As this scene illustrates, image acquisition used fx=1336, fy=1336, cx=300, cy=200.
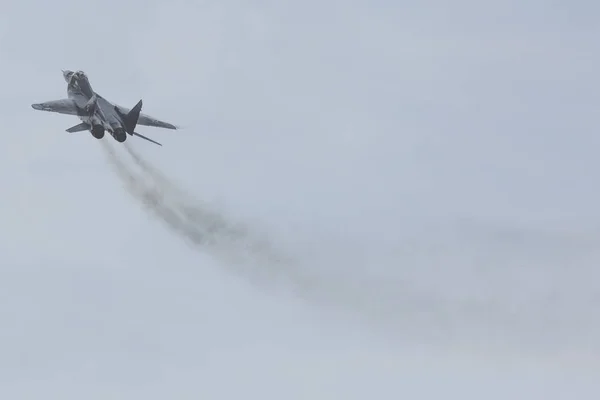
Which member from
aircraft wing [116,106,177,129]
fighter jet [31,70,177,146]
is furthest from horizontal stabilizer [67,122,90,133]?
aircraft wing [116,106,177,129]

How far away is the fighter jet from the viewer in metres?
128

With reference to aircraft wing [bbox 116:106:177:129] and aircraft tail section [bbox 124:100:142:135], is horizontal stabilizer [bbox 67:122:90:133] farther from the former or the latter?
aircraft wing [bbox 116:106:177:129]

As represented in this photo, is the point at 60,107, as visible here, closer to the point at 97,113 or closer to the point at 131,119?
the point at 97,113

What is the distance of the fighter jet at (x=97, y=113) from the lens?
421ft

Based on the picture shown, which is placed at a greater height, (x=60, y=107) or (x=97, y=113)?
(x=60, y=107)

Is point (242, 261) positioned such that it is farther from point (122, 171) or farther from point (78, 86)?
point (78, 86)

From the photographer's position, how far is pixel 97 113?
129375 mm

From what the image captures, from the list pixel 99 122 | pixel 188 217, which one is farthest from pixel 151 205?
pixel 99 122

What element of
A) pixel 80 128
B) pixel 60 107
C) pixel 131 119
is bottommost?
pixel 80 128

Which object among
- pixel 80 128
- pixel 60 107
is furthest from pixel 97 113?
pixel 60 107

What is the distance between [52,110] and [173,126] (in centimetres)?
1264

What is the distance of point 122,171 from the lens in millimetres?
138625

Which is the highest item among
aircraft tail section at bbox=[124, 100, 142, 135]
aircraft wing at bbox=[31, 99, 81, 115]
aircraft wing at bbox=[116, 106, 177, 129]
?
aircraft wing at bbox=[116, 106, 177, 129]

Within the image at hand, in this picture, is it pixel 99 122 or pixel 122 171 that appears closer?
pixel 99 122
